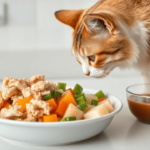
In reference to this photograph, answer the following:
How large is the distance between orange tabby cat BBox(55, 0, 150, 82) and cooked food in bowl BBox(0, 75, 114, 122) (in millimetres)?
214

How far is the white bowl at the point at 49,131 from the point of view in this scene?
A: 2.35ft

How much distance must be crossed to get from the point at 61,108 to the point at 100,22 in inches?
15.4

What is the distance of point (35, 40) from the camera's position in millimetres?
2463

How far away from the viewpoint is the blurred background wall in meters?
2.34

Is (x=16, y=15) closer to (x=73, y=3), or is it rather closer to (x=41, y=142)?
(x=73, y=3)

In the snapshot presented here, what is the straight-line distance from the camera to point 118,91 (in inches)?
61.2

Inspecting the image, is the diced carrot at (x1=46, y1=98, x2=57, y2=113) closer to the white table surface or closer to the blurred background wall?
the white table surface

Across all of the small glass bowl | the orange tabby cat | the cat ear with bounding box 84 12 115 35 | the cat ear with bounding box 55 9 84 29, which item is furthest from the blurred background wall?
the small glass bowl

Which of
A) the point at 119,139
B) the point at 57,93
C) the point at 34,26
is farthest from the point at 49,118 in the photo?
the point at 34,26

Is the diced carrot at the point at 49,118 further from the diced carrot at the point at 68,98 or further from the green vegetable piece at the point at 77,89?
the green vegetable piece at the point at 77,89

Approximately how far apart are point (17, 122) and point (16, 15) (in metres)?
1.82

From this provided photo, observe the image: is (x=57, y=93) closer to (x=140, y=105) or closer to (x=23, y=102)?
(x=23, y=102)

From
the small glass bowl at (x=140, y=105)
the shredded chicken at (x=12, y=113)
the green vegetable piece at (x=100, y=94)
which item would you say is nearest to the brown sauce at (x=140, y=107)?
the small glass bowl at (x=140, y=105)

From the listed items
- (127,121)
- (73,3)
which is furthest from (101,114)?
(73,3)
